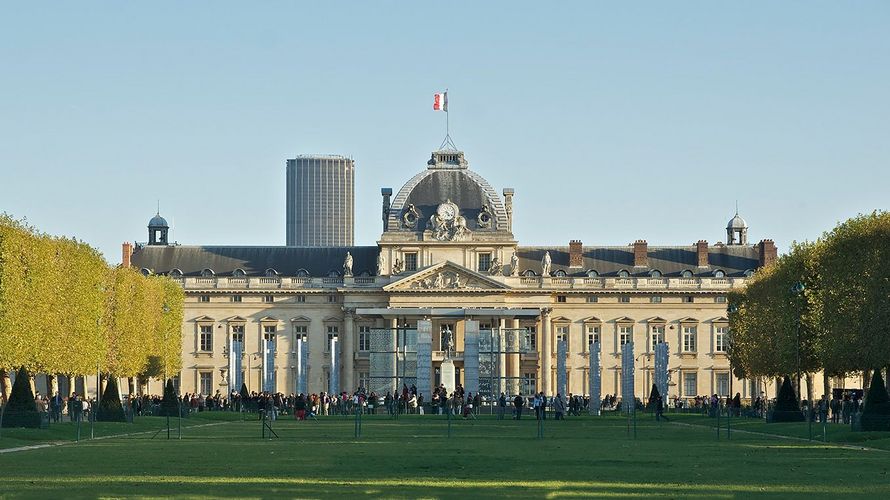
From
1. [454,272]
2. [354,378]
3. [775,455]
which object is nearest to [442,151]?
[454,272]

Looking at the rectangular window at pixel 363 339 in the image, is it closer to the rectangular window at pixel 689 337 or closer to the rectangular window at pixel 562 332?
the rectangular window at pixel 562 332

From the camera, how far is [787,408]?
7550 centimetres

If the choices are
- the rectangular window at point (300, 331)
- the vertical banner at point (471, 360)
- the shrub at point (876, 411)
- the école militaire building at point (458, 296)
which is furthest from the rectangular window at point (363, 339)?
the shrub at point (876, 411)

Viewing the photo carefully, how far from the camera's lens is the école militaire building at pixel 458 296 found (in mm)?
137625

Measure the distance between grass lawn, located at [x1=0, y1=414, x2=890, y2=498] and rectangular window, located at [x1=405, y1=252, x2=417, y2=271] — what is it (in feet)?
259

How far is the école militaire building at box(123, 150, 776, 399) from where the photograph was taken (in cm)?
13762

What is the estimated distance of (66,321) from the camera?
269 ft

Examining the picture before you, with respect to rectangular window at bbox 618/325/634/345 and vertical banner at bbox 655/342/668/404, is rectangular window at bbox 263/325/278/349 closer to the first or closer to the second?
rectangular window at bbox 618/325/634/345

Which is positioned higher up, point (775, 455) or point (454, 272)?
point (454, 272)

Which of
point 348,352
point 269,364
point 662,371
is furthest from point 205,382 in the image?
point 662,371

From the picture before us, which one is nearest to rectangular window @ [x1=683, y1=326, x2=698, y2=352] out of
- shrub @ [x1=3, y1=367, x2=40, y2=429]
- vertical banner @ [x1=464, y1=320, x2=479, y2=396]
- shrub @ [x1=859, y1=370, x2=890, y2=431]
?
vertical banner @ [x1=464, y1=320, x2=479, y2=396]

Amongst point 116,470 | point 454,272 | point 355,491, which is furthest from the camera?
point 454,272

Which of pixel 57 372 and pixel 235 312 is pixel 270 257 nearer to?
pixel 235 312

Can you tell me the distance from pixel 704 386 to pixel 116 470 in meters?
105
